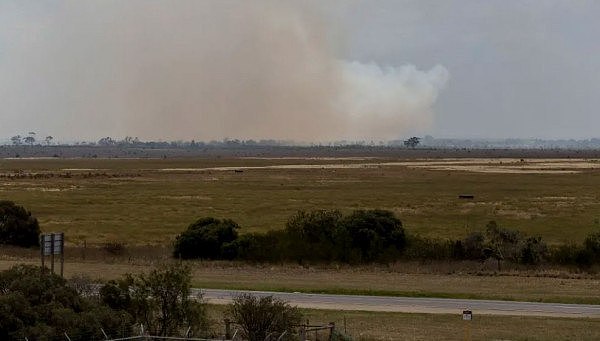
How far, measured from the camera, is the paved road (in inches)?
1271

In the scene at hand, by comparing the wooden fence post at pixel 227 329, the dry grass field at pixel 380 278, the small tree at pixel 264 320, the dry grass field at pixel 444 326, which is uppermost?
the small tree at pixel 264 320

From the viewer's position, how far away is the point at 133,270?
41.9m

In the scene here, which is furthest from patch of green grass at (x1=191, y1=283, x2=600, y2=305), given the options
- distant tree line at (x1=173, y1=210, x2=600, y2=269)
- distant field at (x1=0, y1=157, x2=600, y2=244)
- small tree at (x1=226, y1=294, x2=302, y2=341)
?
distant field at (x1=0, y1=157, x2=600, y2=244)

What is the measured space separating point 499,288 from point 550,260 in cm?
980

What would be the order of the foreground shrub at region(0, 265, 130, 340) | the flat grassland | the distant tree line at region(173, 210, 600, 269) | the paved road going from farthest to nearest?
the distant tree line at region(173, 210, 600, 269) → the paved road → the flat grassland → the foreground shrub at region(0, 265, 130, 340)

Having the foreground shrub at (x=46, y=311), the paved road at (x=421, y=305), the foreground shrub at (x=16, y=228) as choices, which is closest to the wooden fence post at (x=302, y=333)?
the foreground shrub at (x=46, y=311)

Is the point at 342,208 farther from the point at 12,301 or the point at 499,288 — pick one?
the point at 12,301

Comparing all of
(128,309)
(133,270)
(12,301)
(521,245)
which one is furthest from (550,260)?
(12,301)

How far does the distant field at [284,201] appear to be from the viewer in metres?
67.1

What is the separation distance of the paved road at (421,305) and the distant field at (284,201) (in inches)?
1042

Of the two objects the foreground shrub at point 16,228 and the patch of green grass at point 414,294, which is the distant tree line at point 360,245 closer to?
the patch of green grass at point 414,294

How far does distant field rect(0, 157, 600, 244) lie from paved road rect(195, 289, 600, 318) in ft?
86.8

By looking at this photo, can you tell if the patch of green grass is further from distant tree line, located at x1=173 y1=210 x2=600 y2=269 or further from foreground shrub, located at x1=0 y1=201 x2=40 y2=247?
foreground shrub, located at x1=0 y1=201 x2=40 y2=247

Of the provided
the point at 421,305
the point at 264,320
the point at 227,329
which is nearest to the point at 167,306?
the point at 227,329
